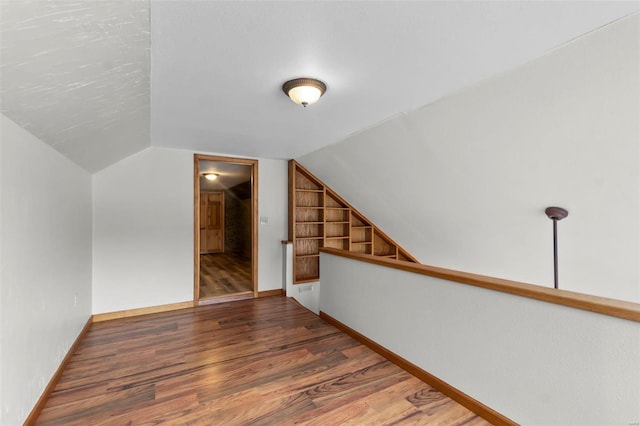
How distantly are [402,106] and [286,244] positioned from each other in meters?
2.74

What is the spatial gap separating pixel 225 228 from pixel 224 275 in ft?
10.4

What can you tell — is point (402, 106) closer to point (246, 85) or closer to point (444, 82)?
point (444, 82)

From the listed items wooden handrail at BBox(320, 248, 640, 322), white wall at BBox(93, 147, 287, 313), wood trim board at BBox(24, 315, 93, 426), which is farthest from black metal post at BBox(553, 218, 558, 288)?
white wall at BBox(93, 147, 287, 313)

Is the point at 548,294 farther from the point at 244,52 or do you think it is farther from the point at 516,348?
the point at 244,52

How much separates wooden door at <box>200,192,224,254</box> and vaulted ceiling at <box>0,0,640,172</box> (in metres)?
6.04

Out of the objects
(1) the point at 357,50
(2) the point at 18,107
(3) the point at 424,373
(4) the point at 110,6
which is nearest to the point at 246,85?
(1) the point at 357,50

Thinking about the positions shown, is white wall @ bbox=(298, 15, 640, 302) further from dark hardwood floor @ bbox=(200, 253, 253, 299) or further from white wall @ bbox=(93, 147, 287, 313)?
dark hardwood floor @ bbox=(200, 253, 253, 299)

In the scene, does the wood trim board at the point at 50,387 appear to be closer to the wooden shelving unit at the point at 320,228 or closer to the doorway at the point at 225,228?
the doorway at the point at 225,228

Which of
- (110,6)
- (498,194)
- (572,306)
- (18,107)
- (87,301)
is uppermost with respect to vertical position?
(110,6)

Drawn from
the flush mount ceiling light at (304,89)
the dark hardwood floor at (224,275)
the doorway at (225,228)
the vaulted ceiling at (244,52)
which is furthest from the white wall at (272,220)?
the flush mount ceiling light at (304,89)

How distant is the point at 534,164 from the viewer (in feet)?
6.73

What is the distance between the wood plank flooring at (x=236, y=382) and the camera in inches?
70.9

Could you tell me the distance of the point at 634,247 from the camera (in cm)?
202

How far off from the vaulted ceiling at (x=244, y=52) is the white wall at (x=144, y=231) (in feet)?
4.18
